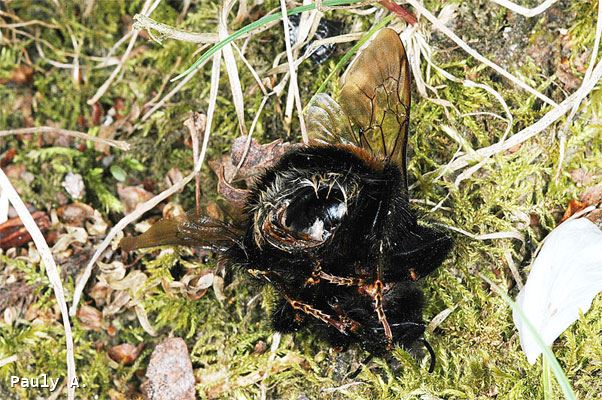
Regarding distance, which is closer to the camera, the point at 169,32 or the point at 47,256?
the point at 47,256

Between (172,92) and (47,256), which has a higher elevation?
(172,92)

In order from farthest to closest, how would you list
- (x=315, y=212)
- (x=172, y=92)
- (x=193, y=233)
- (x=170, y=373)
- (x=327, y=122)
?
1. (x=172, y=92)
2. (x=170, y=373)
3. (x=327, y=122)
4. (x=193, y=233)
5. (x=315, y=212)

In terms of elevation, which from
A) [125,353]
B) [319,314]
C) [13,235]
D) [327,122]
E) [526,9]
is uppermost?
[526,9]

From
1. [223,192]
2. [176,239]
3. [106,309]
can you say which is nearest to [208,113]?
[223,192]

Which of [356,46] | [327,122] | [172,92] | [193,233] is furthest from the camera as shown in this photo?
[172,92]

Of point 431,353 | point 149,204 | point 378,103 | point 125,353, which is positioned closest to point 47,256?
point 149,204

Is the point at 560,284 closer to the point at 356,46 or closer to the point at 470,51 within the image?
the point at 470,51

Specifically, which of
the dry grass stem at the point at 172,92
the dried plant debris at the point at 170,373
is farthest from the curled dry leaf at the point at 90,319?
the dry grass stem at the point at 172,92

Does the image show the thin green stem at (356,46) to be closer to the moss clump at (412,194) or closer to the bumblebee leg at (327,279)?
the moss clump at (412,194)
